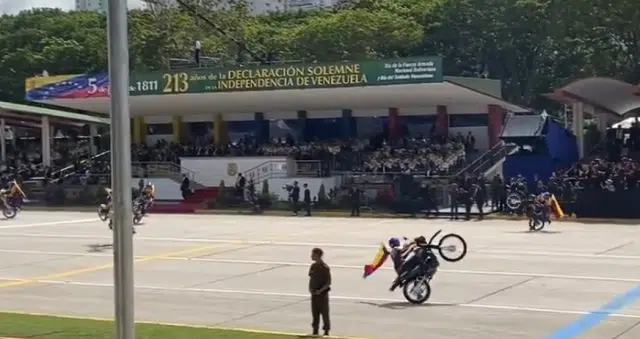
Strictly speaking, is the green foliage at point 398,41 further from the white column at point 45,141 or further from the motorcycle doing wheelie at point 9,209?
the motorcycle doing wheelie at point 9,209

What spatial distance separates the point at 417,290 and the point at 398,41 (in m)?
61.0

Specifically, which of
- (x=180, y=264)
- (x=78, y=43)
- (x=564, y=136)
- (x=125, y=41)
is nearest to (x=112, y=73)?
(x=125, y=41)

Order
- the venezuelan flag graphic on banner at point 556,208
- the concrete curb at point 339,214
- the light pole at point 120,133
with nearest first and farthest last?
the light pole at point 120,133
the venezuelan flag graphic on banner at point 556,208
the concrete curb at point 339,214

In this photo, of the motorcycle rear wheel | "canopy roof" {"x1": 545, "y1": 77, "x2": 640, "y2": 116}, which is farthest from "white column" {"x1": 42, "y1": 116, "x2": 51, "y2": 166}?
the motorcycle rear wheel

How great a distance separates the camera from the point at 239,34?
79.4 meters

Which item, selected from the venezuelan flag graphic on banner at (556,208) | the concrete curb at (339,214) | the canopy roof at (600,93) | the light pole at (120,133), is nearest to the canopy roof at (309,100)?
the canopy roof at (600,93)

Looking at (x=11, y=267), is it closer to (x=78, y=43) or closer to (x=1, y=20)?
(x=78, y=43)

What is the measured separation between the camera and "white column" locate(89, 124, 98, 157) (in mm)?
65625

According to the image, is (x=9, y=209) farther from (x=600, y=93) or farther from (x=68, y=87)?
(x=600, y=93)

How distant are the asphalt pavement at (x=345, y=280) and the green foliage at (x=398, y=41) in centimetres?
4118

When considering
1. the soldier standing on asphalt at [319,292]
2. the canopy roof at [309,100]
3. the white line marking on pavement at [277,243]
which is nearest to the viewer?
the soldier standing on asphalt at [319,292]

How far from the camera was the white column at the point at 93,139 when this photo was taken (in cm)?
6562

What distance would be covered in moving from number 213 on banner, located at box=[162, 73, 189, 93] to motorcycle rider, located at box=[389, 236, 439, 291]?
32.7 meters

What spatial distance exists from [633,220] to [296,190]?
1401cm
